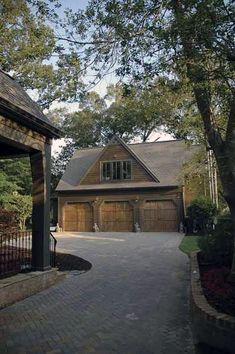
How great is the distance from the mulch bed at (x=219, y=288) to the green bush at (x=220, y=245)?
386mm

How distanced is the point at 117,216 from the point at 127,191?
213 centimetres

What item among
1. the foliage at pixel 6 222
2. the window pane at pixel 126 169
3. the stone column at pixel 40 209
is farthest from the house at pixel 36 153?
the window pane at pixel 126 169

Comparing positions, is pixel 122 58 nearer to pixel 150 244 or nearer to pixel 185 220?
pixel 150 244

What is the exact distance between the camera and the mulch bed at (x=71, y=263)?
13.0 meters

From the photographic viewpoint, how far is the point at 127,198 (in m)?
31.3

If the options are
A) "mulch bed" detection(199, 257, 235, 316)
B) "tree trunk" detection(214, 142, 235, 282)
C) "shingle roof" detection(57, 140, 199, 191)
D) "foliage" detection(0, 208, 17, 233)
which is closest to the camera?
"mulch bed" detection(199, 257, 235, 316)

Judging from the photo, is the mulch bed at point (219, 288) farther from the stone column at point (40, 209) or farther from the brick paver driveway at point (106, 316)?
the stone column at point (40, 209)

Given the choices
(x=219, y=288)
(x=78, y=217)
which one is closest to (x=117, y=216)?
(x=78, y=217)

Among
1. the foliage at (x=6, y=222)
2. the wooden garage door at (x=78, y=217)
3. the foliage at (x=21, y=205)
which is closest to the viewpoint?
the foliage at (x=6, y=222)

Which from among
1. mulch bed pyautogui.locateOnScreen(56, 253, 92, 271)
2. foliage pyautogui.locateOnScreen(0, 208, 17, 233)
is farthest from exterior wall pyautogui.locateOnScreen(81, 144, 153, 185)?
mulch bed pyautogui.locateOnScreen(56, 253, 92, 271)

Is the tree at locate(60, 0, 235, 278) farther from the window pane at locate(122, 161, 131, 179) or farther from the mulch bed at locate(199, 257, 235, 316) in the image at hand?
the window pane at locate(122, 161, 131, 179)

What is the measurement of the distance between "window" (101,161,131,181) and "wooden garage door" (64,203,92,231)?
2.89 metres

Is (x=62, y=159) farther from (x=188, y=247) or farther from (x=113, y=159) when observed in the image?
(x=188, y=247)

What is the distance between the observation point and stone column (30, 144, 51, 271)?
996cm
